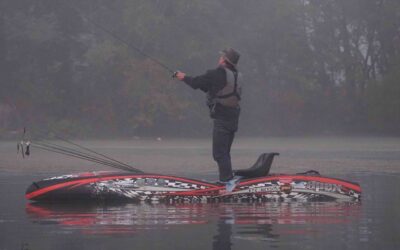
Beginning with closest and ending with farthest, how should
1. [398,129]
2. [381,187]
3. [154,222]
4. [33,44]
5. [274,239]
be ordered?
1. [274,239]
2. [154,222]
3. [381,187]
4. [33,44]
5. [398,129]

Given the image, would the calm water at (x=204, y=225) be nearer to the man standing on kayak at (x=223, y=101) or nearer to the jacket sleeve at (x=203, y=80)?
the man standing on kayak at (x=223, y=101)

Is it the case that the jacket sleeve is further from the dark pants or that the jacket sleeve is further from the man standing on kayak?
the dark pants

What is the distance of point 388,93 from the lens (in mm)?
48312

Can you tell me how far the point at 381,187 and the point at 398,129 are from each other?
37.6m

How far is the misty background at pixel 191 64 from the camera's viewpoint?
4609cm

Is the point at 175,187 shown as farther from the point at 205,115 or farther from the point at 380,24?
the point at 380,24

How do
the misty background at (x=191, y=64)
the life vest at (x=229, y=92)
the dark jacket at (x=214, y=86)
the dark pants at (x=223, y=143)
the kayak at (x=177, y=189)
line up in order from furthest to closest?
the misty background at (x=191, y=64) < the dark pants at (x=223, y=143) < the life vest at (x=229, y=92) < the dark jacket at (x=214, y=86) < the kayak at (x=177, y=189)

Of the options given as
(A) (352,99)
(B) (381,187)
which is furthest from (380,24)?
(B) (381,187)

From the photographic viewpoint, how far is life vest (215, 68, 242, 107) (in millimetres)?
10094

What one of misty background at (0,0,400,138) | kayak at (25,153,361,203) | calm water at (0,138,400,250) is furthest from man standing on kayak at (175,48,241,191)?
misty background at (0,0,400,138)

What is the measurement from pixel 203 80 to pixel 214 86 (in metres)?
0.19

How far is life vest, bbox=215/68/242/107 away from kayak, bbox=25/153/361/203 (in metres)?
0.89

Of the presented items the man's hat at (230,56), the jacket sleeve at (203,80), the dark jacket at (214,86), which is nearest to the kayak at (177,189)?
the dark jacket at (214,86)

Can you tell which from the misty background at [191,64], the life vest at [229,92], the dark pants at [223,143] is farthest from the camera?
the misty background at [191,64]
